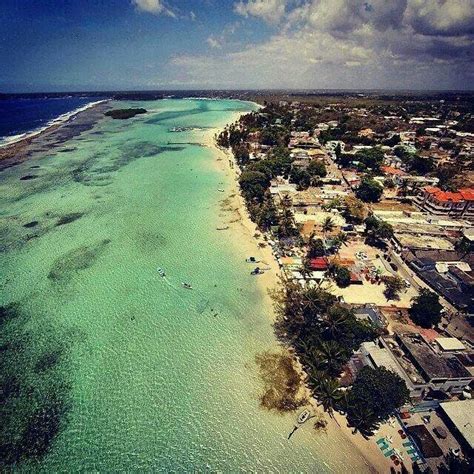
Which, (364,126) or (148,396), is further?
(364,126)

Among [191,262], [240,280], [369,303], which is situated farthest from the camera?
[191,262]

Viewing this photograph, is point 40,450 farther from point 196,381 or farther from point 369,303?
point 369,303

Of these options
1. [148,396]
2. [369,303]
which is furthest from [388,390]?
[148,396]

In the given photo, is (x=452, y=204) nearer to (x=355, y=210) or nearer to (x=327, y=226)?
(x=355, y=210)

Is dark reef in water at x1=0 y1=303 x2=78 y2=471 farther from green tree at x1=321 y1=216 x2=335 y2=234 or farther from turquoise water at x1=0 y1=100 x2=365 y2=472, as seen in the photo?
green tree at x1=321 y1=216 x2=335 y2=234

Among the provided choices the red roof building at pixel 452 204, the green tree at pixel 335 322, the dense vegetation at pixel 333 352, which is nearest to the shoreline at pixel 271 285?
the dense vegetation at pixel 333 352

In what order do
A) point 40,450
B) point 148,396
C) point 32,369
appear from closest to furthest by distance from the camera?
point 40,450 < point 148,396 < point 32,369

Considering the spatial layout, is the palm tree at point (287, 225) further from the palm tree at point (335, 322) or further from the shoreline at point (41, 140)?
the shoreline at point (41, 140)
